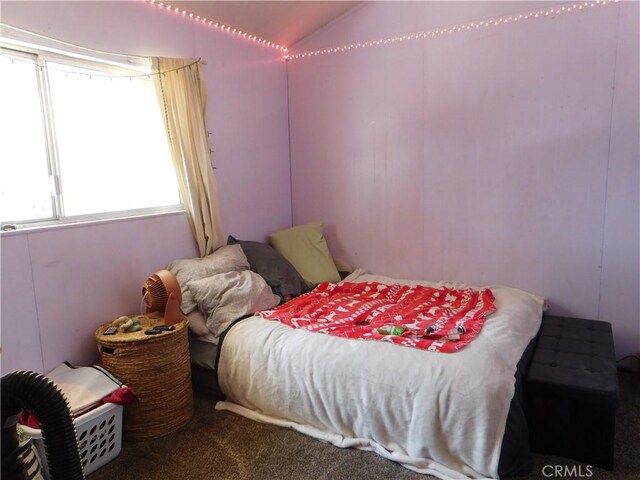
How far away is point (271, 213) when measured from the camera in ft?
11.4

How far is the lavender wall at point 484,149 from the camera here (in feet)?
8.30

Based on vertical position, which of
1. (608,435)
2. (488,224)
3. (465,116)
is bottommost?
(608,435)

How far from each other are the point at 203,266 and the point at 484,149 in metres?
2.05

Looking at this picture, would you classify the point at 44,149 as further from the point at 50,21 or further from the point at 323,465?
the point at 323,465

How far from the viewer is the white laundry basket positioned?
Answer: 1717mm

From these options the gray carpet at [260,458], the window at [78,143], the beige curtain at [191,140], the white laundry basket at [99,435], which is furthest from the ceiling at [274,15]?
the gray carpet at [260,458]

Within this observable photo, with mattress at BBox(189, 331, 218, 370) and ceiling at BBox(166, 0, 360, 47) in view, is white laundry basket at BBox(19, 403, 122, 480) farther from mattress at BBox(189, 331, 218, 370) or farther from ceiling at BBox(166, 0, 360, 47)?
ceiling at BBox(166, 0, 360, 47)

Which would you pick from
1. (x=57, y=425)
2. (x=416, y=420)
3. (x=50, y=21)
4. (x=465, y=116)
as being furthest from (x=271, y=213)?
→ (x=57, y=425)

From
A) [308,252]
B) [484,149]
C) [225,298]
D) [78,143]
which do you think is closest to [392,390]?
[225,298]

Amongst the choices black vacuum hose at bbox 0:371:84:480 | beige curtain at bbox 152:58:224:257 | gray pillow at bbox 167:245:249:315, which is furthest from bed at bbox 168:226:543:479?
black vacuum hose at bbox 0:371:84:480

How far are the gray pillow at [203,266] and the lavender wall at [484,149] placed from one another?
3.52 ft

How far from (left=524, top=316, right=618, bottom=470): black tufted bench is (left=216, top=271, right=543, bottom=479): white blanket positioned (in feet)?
0.50

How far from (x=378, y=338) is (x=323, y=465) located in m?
0.61

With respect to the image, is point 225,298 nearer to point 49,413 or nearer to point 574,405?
point 49,413
